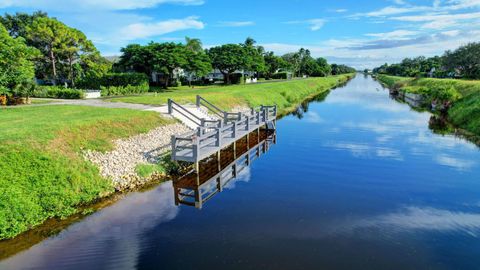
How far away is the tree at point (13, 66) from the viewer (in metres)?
28.2

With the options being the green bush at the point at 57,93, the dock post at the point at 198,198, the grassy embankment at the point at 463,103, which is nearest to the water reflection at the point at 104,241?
the dock post at the point at 198,198

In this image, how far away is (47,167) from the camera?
49.1ft

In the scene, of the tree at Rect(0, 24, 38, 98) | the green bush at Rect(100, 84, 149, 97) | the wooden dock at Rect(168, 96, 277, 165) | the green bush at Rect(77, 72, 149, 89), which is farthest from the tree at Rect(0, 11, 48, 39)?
the wooden dock at Rect(168, 96, 277, 165)

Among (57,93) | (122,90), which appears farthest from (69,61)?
(57,93)

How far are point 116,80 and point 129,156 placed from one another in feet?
123

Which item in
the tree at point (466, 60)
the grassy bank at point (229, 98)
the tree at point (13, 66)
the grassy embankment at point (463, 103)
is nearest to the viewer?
the tree at point (13, 66)

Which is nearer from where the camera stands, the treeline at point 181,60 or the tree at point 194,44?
the treeline at point 181,60

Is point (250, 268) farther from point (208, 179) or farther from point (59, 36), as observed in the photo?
point (59, 36)

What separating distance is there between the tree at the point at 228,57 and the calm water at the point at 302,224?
60.2 m

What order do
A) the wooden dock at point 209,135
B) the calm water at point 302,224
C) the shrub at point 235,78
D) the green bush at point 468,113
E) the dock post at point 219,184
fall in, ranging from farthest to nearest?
the shrub at point 235,78 < the green bush at point 468,113 < the wooden dock at point 209,135 < the dock post at point 219,184 < the calm water at point 302,224

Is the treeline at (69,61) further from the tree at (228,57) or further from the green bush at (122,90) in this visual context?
the tree at (228,57)

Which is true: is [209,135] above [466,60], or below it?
below

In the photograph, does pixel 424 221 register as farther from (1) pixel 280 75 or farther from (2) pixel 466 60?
(1) pixel 280 75

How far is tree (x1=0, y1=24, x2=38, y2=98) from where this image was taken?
2822 centimetres
